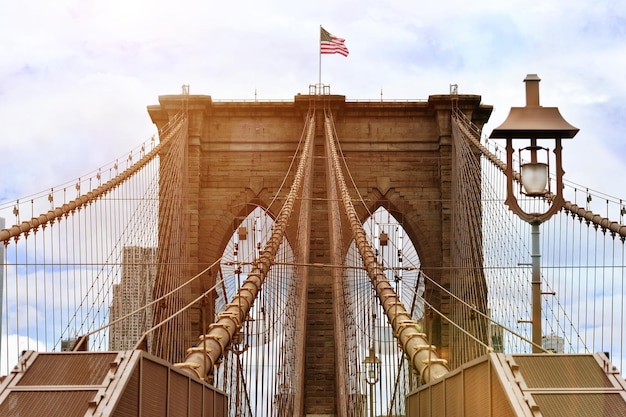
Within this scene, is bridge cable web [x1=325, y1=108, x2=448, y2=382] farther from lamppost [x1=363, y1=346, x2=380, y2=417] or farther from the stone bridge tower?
the stone bridge tower

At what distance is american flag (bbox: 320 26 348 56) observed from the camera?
35.6m

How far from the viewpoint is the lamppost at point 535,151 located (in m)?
9.51

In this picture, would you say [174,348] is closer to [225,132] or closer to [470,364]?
[225,132]

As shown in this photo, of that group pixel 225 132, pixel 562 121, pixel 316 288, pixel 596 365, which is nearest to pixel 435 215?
pixel 316 288

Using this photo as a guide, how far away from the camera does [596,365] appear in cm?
775

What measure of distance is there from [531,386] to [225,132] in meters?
27.0

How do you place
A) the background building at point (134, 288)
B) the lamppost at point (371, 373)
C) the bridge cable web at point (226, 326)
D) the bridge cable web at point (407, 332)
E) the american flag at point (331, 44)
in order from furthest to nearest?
the american flag at point (331, 44) < the background building at point (134, 288) < the lamppost at point (371, 373) < the bridge cable web at point (407, 332) < the bridge cable web at point (226, 326)

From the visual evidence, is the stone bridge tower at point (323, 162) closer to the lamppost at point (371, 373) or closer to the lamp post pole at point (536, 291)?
the lamppost at point (371, 373)

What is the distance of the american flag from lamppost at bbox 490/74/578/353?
25.9m

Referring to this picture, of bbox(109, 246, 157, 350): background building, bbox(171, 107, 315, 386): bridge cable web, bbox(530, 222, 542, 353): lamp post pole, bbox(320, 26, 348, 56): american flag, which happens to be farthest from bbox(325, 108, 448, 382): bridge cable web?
bbox(320, 26, 348, 56): american flag

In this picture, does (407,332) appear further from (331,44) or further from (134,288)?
(331,44)

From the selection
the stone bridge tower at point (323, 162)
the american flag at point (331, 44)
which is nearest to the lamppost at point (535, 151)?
the stone bridge tower at point (323, 162)

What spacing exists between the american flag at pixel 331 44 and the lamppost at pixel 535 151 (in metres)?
25.9

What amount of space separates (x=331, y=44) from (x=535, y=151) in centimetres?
2645
